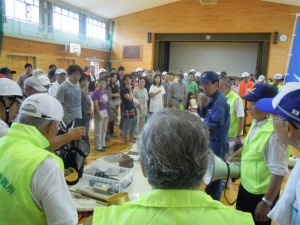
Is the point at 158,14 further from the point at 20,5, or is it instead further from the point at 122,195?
the point at 122,195

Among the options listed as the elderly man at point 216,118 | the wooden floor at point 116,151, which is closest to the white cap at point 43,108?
the elderly man at point 216,118

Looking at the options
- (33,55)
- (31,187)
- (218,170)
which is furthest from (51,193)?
(33,55)

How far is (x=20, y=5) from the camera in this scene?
39.7 feet

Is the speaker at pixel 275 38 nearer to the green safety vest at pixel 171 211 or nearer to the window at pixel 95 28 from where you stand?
the window at pixel 95 28

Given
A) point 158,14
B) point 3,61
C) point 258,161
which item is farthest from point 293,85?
point 158,14

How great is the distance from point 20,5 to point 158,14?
8.79m

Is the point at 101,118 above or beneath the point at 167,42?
beneath

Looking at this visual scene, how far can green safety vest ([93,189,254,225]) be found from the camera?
0.74 m

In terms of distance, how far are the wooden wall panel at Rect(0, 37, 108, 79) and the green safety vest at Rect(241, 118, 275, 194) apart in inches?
458

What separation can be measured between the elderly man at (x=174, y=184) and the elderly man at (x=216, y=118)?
2052 millimetres

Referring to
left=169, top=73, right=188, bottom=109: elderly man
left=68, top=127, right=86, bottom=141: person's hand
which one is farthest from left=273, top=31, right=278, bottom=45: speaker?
left=68, top=127, right=86, bottom=141: person's hand

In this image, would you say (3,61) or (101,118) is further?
(3,61)

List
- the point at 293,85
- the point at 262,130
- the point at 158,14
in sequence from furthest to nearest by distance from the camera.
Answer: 1. the point at 158,14
2. the point at 262,130
3. the point at 293,85

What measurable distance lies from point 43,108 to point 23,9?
527 inches
